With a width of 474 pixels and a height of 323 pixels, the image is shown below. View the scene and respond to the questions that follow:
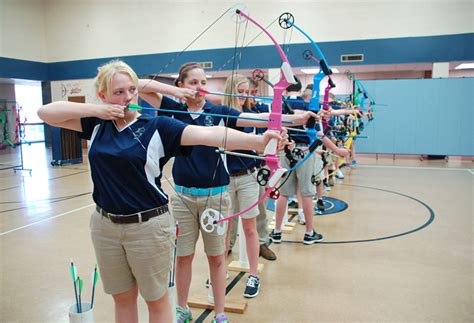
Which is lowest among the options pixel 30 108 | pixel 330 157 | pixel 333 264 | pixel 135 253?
pixel 333 264

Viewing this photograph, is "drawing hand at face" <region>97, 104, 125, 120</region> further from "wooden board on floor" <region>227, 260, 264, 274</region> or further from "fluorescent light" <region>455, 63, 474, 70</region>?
"fluorescent light" <region>455, 63, 474, 70</region>

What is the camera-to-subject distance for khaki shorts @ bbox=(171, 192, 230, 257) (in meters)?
1.69

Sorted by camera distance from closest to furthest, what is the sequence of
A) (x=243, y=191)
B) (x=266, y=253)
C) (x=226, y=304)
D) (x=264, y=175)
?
1. (x=264, y=175)
2. (x=226, y=304)
3. (x=243, y=191)
4. (x=266, y=253)

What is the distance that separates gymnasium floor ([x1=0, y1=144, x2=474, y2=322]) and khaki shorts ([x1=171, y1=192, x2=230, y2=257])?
489 mm

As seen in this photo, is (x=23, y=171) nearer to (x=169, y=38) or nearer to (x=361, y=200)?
(x=169, y=38)

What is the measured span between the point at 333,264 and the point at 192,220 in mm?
1348

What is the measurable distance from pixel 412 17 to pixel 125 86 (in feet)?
Result: 26.3

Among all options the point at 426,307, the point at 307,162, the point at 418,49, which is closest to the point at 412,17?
the point at 418,49

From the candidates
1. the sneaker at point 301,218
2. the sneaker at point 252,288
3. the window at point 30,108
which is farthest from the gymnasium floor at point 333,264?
the window at point 30,108

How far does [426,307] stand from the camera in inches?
81.4

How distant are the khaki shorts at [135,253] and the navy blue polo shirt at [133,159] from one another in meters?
0.06

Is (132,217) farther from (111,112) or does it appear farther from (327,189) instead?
(327,189)

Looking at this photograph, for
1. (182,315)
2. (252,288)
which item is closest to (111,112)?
(182,315)

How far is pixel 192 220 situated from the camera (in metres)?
1.72
